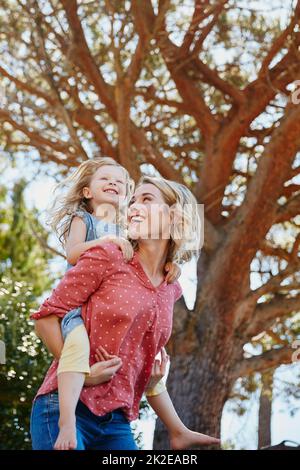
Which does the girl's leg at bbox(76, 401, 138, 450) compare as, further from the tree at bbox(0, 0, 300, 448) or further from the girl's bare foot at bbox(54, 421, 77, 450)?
the tree at bbox(0, 0, 300, 448)

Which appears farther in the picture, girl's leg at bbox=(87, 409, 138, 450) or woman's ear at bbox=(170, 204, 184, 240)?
woman's ear at bbox=(170, 204, 184, 240)

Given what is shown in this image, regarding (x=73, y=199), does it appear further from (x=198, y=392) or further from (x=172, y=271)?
(x=198, y=392)

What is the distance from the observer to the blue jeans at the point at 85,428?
232 centimetres

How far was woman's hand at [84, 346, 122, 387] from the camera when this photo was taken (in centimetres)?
236

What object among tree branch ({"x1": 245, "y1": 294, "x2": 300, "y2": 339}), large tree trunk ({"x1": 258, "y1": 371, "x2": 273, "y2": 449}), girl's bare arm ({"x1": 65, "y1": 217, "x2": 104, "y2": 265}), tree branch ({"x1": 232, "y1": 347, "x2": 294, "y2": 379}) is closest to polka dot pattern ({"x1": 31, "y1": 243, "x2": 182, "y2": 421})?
girl's bare arm ({"x1": 65, "y1": 217, "x2": 104, "y2": 265})

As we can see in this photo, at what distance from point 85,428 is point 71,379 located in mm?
157

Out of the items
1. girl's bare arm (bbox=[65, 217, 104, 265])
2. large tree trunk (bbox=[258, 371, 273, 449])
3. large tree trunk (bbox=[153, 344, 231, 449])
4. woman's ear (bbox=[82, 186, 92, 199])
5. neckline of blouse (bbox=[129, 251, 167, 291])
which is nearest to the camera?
neckline of blouse (bbox=[129, 251, 167, 291])

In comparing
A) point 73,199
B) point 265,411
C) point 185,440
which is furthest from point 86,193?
point 265,411

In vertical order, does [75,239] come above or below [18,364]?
below

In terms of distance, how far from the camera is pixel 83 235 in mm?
3152

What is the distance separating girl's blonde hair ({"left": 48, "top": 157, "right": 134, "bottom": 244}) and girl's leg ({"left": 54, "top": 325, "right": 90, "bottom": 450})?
3.09 ft

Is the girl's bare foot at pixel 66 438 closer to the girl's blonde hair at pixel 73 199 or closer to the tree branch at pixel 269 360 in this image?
the girl's blonde hair at pixel 73 199

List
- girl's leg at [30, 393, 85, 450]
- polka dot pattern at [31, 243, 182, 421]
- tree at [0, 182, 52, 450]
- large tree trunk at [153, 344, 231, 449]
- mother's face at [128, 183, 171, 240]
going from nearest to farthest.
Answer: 1. girl's leg at [30, 393, 85, 450]
2. polka dot pattern at [31, 243, 182, 421]
3. mother's face at [128, 183, 171, 240]
4. tree at [0, 182, 52, 450]
5. large tree trunk at [153, 344, 231, 449]

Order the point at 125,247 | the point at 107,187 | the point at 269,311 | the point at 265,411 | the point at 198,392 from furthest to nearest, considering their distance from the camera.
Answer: the point at 265,411 → the point at 269,311 → the point at 198,392 → the point at 107,187 → the point at 125,247
